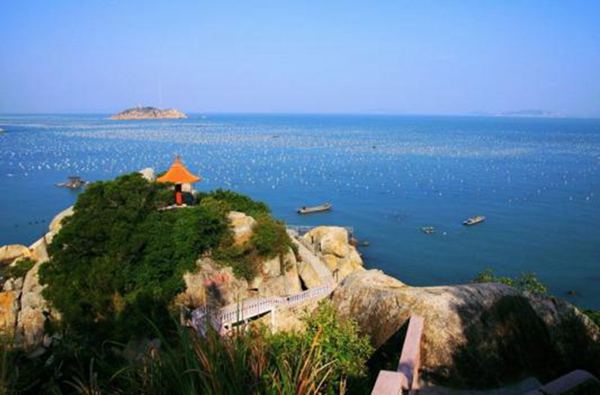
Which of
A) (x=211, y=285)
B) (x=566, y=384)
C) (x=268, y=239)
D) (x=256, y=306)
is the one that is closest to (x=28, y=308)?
(x=211, y=285)

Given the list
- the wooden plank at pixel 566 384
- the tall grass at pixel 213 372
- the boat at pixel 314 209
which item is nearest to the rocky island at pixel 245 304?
the tall grass at pixel 213 372

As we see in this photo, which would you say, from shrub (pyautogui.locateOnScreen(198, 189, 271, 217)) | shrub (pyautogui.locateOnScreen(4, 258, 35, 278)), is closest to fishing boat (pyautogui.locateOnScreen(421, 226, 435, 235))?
shrub (pyautogui.locateOnScreen(198, 189, 271, 217))

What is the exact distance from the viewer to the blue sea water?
3559cm

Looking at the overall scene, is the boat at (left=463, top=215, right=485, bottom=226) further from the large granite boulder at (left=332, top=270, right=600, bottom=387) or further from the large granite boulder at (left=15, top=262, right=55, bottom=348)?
the large granite boulder at (left=332, top=270, right=600, bottom=387)

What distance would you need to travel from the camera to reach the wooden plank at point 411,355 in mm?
7367

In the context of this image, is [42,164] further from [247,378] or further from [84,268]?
[247,378]

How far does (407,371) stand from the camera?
7.45 meters

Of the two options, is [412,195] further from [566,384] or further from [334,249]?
[566,384]

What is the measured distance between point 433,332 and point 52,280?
689 inches

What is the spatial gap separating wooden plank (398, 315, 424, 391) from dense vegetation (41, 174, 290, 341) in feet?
39.2

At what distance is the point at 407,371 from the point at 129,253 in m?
15.9

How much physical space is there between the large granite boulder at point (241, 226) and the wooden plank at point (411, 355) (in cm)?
1368

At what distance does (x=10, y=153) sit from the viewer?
89375mm

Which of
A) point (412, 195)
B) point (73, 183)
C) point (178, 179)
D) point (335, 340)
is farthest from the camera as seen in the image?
point (73, 183)
